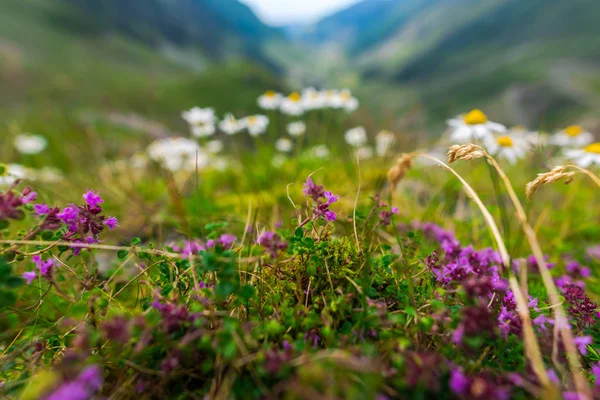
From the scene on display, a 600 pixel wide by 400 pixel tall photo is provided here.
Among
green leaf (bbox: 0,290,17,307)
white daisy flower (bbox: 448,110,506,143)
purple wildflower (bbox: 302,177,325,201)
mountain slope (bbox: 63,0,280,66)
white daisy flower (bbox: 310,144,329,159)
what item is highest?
mountain slope (bbox: 63,0,280,66)

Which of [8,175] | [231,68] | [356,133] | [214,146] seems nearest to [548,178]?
[8,175]

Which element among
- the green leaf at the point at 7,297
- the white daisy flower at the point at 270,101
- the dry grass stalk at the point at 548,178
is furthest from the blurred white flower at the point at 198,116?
the dry grass stalk at the point at 548,178

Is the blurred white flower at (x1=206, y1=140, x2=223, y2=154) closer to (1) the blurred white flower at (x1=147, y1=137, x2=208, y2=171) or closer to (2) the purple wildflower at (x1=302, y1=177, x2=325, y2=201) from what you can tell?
(1) the blurred white flower at (x1=147, y1=137, x2=208, y2=171)

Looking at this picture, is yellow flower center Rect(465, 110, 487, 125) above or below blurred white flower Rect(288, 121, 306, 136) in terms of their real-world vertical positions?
below

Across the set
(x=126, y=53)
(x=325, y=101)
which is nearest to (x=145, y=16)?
(x=126, y=53)

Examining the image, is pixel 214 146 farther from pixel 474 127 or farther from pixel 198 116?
pixel 474 127

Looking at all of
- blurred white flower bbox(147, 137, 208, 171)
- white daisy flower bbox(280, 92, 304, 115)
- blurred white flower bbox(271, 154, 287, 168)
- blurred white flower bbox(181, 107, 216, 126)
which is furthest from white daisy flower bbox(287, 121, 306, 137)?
blurred white flower bbox(181, 107, 216, 126)

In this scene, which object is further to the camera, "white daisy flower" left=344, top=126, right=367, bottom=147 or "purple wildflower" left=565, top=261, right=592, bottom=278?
"white daisy flower" left=344, top=126, right=367, bottom=147
